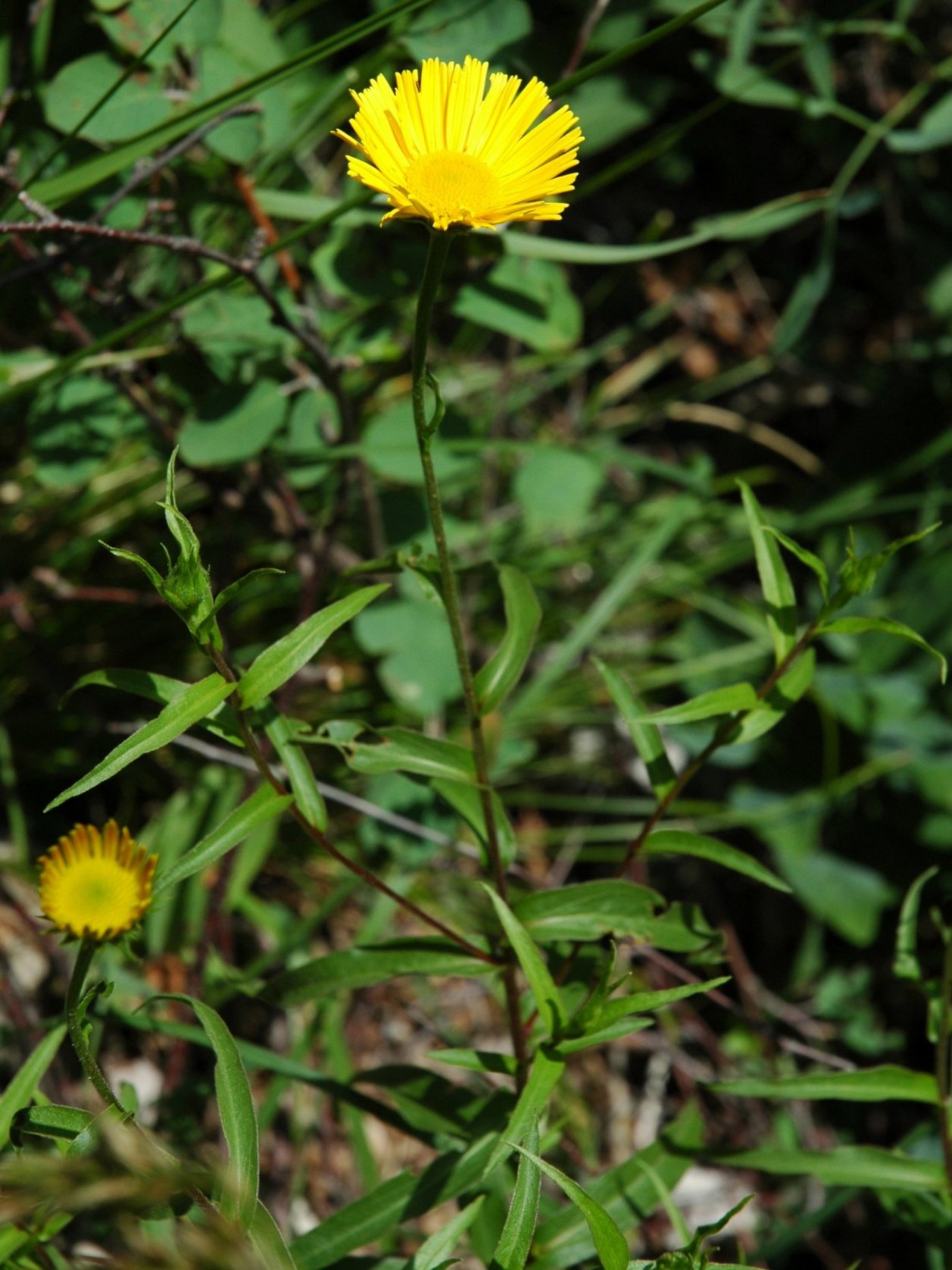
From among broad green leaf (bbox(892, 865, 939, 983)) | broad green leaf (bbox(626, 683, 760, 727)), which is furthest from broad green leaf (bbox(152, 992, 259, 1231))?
broad green leaf (bbox(892, 865, 939, 983))

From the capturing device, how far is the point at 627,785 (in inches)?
92.6

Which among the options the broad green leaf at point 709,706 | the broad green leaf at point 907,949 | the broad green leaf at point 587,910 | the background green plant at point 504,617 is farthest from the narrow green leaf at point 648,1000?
the broad green leaf at point 907,949

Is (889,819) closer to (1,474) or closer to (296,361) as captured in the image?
(296,361)

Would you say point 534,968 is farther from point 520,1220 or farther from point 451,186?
point 451,186

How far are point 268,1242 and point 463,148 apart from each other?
3.00 ft

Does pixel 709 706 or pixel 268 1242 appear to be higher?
pixel 709 706

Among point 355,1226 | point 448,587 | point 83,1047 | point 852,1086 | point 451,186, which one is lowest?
point 852,1086

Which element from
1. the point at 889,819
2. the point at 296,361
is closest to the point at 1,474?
the point at 296,361

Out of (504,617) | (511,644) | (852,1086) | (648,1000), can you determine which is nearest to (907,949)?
(852,1086)

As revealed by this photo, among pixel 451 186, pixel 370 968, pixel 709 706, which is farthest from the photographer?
pixel 370 968

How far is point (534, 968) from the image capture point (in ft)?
3.26

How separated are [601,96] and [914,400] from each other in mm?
853

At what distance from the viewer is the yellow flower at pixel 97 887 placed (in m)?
0.99

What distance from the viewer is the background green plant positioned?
1174 millimetres
